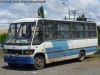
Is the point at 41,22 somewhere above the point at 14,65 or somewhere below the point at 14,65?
above

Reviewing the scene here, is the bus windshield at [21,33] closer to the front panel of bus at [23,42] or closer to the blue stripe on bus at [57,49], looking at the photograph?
the front panel of bus at [23,42]

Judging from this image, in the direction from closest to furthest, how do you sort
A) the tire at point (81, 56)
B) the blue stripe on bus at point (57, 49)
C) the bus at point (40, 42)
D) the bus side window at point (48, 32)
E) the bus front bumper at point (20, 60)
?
1. the bus front bumper at point (20, 60)
2. the bus at point (40, 42)
3. the bus side window at point (48, 32)
4. the blue stripe on bus at point (57, 49)
5. the tire at point (81, 56)

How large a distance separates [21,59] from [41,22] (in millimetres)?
2150

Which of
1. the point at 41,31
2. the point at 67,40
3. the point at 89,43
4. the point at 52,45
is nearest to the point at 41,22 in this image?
the point at 41,31

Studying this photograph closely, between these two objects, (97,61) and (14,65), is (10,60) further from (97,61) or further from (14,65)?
(97,61)

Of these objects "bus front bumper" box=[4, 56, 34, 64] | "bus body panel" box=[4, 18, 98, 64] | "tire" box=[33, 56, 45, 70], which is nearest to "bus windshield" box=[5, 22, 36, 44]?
"bus body panel" box=[4, 18, 98, 64]

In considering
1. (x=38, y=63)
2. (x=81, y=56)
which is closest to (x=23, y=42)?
(x=38, y=63)

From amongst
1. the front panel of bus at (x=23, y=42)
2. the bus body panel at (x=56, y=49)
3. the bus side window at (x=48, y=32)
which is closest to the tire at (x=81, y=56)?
the bus body panel at (x=56, y=49)

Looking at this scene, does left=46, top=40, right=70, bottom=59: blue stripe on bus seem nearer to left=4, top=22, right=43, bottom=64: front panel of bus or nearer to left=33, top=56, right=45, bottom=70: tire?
left=33, top=56, right=45, bottom=70: tire

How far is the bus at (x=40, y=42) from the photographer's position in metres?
12.3

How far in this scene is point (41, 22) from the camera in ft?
42.3

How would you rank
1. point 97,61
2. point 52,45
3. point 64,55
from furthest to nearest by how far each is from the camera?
point 97,61 < point 64,55 < point 52,45

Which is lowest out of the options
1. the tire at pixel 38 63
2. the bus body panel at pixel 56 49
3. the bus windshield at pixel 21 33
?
the tire at pixel 38 63

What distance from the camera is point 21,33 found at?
12.9 metres
